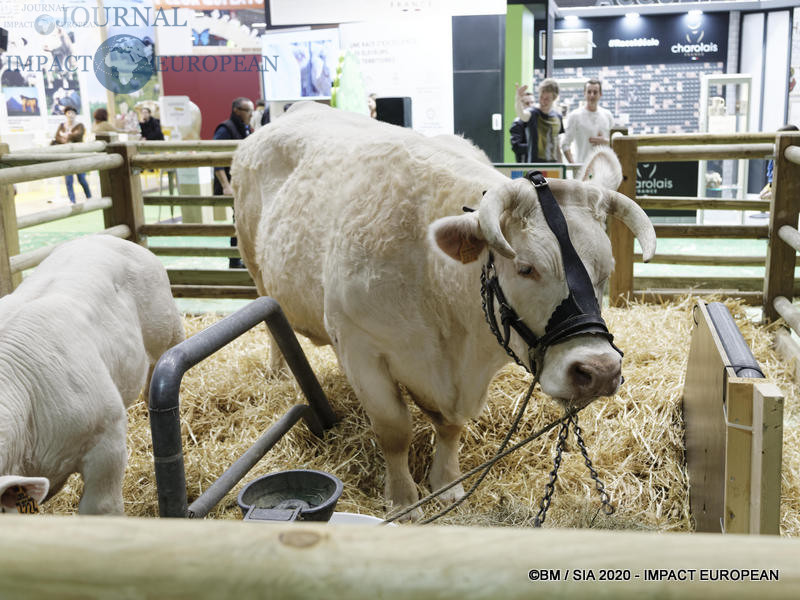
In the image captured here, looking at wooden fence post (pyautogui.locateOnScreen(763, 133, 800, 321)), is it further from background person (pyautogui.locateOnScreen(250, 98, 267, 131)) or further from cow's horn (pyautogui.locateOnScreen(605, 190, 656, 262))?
background person (pyautogui.locateOnScreen(250, 98, 267, 131))

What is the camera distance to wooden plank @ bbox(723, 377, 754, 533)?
6.73 feet

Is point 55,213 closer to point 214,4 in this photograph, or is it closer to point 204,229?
point 204,229

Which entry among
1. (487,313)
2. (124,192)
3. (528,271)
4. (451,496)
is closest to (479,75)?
(124,192)

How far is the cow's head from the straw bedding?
2.47 feet

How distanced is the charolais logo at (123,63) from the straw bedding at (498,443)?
640 centimetres

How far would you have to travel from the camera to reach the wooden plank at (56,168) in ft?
14.0

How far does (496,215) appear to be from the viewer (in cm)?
235

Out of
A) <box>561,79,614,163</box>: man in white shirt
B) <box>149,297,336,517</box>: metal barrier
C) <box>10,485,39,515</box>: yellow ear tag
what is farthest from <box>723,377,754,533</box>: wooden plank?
<box>561,79,614,163</box>: man in white shirt

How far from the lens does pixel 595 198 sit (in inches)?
101

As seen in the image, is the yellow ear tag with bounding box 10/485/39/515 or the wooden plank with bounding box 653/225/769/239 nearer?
the yellow ear tag with bounding box 10/485/39/515

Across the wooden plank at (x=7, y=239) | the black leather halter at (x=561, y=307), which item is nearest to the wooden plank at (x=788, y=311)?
the black leather halter at (x=561, y=307)

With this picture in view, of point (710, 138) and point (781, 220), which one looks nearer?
point (781, 220)

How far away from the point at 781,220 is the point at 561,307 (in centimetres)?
360

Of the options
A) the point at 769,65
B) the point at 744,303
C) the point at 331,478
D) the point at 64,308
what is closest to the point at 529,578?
the point at 331,478
